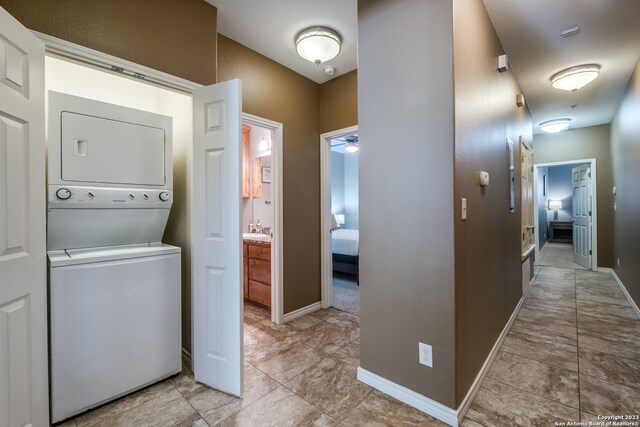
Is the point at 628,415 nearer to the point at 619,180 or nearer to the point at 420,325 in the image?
the point at 420,325

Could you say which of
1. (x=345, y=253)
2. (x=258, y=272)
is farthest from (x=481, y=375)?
(x=345, y=253)

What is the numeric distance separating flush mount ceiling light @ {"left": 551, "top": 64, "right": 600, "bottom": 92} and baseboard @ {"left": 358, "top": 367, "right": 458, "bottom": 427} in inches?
137

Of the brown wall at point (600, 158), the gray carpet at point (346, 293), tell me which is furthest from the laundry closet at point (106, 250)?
the brown wall at point (600, 158)

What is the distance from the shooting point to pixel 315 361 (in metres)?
2.22

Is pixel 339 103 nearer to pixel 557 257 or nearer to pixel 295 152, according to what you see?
pixel 295 152

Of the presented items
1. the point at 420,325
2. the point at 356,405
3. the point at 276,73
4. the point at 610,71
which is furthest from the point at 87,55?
the point at 610,71

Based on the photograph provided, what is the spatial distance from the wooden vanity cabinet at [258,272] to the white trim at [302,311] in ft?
0.99

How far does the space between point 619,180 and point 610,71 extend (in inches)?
68.1

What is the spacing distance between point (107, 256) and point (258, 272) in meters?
1.78

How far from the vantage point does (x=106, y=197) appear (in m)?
1.79

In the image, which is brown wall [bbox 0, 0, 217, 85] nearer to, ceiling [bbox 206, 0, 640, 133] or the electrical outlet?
ceiling [bbox 206, 0, 640, 133]

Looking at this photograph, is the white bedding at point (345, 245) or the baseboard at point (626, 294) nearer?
the baseboard at point (626, 294)

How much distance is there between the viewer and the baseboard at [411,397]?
1.56 metres

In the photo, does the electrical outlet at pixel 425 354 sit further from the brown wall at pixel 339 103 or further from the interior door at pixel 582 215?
the interior door at pixel 582 215
